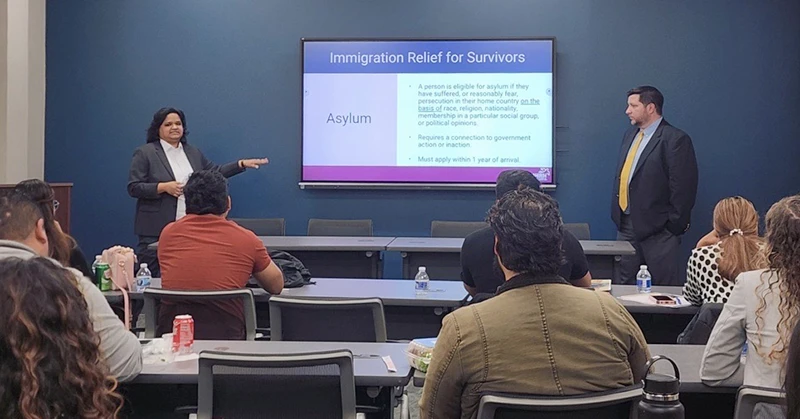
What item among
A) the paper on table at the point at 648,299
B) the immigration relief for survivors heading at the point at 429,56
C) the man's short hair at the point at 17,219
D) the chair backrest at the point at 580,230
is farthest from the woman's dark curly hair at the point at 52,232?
the immigration relief for survivors heading at the point at 429,56

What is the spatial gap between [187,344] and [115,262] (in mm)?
1523

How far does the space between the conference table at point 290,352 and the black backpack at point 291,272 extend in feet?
4.24

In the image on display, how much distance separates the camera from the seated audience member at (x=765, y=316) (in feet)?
7.94

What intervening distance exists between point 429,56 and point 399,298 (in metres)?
3.66

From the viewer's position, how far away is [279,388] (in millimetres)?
2439

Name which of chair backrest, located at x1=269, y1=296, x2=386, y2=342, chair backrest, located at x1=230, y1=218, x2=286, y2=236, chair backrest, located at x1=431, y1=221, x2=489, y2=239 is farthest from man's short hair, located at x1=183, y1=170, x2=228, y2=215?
chair backrest, located at x1=230, y1=218, x2=286, y2=236

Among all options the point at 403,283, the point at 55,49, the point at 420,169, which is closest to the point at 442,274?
the point at 403,283

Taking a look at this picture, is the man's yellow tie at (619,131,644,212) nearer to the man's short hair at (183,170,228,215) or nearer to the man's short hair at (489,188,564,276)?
the man's short hair at (183,170,228,215)

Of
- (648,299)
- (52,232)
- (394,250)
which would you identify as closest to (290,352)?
(52,232)

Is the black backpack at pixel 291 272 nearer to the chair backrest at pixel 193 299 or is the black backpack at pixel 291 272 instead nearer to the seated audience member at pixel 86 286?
the chair backrest at pixel 193 299

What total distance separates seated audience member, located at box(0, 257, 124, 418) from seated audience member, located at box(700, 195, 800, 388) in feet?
6.01

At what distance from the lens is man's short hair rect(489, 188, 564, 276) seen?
7.11 ft

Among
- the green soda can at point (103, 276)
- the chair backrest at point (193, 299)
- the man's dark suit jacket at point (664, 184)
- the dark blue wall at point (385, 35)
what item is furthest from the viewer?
the dark blue wall at point (385, 35)

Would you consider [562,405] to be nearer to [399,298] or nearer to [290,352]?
[290,352]
